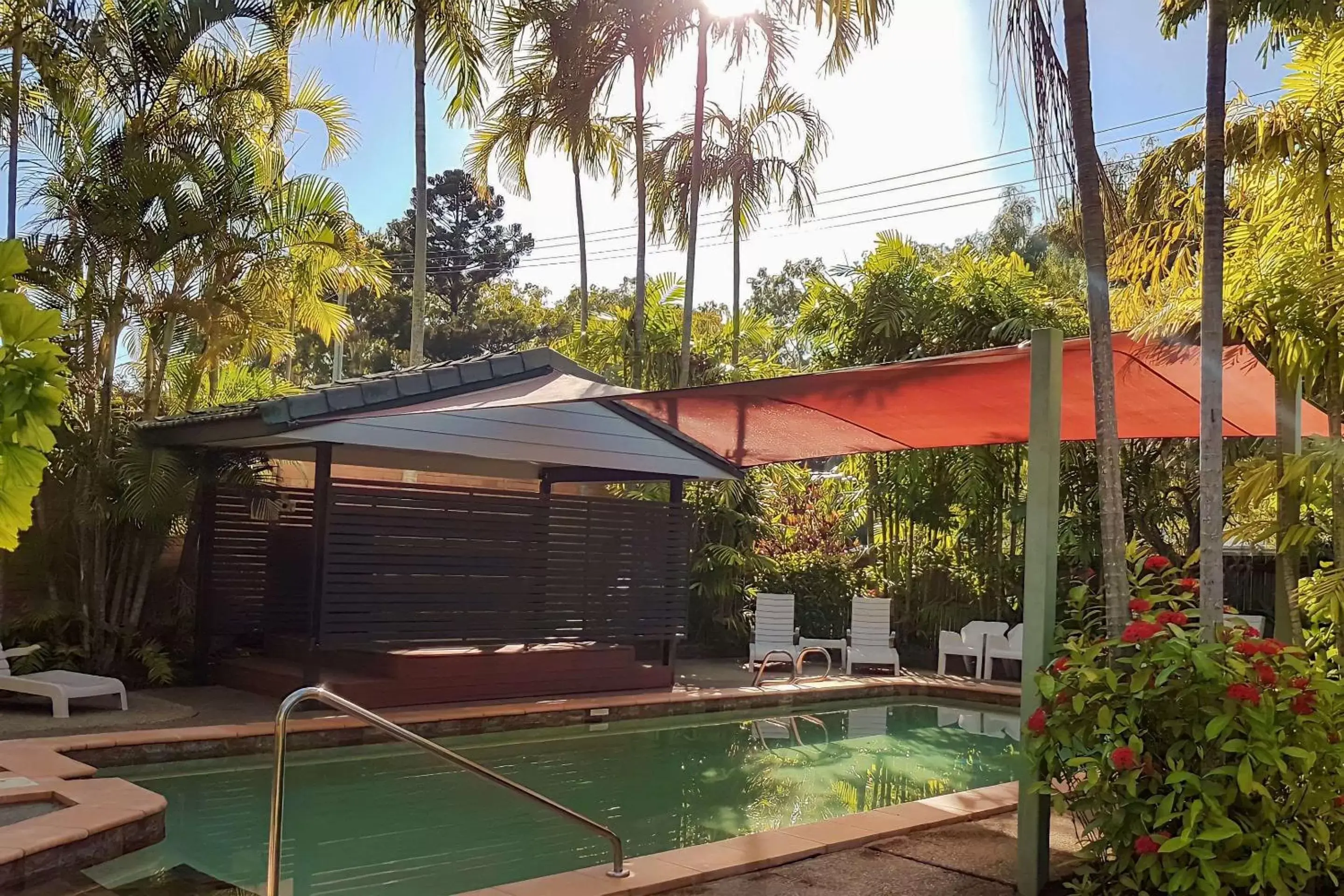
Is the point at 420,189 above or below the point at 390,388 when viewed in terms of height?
above

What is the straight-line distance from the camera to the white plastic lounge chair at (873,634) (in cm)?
1297

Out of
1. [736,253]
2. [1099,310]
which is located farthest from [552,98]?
[1099,310]

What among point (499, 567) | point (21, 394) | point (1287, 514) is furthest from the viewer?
point (499, 567)

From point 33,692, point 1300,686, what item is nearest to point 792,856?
point 1300,686

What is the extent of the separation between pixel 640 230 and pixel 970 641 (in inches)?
272

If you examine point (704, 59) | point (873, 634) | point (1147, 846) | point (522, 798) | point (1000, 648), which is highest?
point (704, 59)

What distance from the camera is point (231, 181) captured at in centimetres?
959

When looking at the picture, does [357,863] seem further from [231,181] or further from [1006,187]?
[1006,187]

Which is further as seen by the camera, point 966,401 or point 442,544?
point 442,544

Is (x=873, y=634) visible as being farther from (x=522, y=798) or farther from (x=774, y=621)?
(x=522, y=798)

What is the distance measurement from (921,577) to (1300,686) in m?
10.5

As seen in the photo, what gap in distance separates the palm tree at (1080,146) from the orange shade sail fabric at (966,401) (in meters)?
0.38

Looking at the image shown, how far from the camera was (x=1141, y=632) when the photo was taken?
13.0 feet

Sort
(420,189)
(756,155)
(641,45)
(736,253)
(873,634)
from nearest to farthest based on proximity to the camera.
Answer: (873,634), (420,189), (641,45), (756,155), (736,253)
